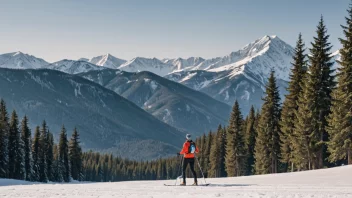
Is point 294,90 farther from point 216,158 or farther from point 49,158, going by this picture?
point 49,158

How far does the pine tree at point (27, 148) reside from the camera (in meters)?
69.0

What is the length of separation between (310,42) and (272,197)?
99.5 feet

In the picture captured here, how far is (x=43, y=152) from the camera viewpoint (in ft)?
252

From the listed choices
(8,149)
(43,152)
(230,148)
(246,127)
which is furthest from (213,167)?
(8,149)

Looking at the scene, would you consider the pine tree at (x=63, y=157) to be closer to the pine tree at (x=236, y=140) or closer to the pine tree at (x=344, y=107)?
the pine tree at (x=236, y=140)

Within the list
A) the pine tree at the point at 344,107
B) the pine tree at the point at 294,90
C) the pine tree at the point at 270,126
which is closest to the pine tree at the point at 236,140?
the pine tree at the point at 270,126

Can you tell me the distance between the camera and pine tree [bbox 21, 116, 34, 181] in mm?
69000

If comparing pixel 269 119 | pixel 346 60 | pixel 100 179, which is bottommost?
pixel 100 179

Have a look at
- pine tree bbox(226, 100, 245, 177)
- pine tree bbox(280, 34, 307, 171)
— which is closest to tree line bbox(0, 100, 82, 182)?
pine tree bbox(226, 100, 245, 177)

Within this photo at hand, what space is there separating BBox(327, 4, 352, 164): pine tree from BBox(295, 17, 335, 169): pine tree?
7.39 feet

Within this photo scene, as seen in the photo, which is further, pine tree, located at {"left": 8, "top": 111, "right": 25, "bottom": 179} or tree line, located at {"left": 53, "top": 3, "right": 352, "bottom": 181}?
pine tree, located at {"left": 8, "top": 111, "right": 25, "bottom": 179}

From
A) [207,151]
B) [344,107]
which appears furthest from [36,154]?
[344,107]

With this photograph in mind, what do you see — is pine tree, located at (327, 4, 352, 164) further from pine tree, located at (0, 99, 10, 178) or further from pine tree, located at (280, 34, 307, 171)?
pine tree, located at (0, 99, 10, 178)

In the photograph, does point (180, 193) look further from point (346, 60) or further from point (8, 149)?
point (8, 149)
